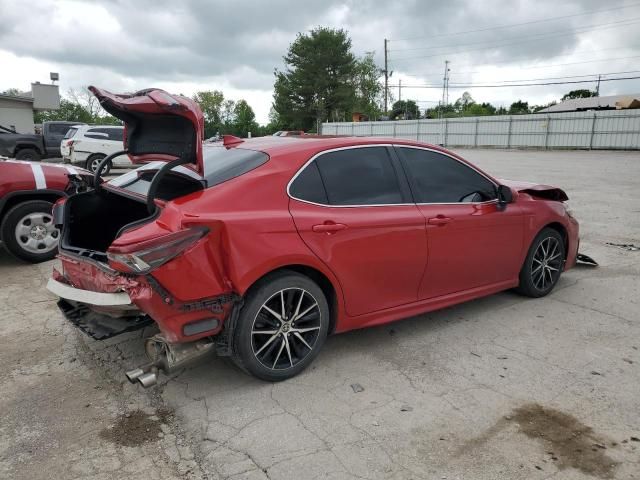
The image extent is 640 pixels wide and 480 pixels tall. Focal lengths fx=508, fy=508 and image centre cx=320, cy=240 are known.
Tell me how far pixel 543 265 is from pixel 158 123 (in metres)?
3.75

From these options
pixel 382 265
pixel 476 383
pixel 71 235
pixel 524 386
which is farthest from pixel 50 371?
pixel 524 386

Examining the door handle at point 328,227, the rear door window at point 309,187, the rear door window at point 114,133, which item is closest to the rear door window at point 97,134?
the rear door window at point 114,133

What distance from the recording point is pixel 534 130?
32031mm

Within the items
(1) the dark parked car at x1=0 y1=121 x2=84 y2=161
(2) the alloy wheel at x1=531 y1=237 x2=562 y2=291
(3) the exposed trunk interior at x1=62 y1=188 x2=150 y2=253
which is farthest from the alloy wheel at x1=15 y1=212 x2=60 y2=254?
(1) the dark parked car at x1=0 y1=121 x2=84 y2=161

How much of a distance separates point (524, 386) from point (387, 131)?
38.6 meters

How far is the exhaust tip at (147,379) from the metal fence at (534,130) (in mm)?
21255

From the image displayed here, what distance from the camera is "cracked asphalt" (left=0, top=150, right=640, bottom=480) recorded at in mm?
2607

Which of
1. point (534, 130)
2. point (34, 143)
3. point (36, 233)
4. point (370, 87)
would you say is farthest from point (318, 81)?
point (36, 233)

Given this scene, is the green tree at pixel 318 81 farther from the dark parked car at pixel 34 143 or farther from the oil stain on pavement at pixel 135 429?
the oil stain on pavement at pixel 135 429

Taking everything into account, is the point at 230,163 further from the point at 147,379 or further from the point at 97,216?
the point at 97,216

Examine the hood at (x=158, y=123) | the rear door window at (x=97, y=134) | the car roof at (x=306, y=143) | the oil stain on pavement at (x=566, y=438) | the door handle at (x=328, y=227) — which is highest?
the hood at (x=158, y=123)

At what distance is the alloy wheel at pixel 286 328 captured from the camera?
10.6 feet

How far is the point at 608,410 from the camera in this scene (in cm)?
306

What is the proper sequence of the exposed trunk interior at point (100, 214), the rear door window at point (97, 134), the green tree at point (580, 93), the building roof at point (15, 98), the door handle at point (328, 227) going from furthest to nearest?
the green tree at point (580, 93) < the building roof at point (15, 98) < the rear door window at point (97, 134) < the exposed trunk interior at point (100, 214) < the door handle at point (328, 227)
